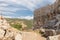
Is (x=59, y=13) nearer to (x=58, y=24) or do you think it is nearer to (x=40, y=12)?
(x=58, y=24)

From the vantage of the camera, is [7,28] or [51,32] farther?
[51,32]

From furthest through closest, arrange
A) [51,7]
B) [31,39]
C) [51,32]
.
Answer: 1. [51,7]
2. [51,32]
3. [31,39]

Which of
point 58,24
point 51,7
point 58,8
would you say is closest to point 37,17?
point 51,7

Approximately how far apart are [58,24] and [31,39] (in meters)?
15.7

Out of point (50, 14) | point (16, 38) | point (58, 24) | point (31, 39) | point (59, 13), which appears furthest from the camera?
point (50, 14)

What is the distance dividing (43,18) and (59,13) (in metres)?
13.5

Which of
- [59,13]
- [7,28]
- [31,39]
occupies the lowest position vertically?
[31,39]

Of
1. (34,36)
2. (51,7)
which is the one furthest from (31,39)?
(51,7)

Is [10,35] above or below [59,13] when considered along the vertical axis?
below

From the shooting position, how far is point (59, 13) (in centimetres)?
4881

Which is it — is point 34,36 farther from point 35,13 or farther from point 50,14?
point 35,13

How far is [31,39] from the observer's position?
25469 mm

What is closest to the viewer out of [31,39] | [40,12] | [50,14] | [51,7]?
[31,39]

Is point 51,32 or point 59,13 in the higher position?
point 59,13
